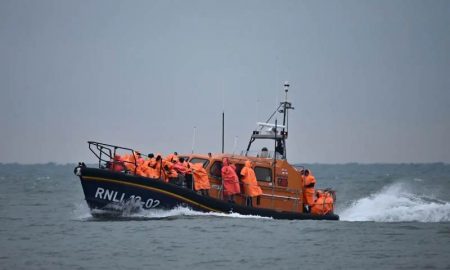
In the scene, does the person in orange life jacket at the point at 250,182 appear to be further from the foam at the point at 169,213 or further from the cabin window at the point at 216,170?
the foam at the point at 169,213

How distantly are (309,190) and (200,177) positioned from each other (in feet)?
12.0

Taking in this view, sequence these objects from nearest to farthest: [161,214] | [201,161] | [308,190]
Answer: [161,214] < [201,161] < [308,190]

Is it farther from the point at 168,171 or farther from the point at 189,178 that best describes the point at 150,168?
the point at 189,178

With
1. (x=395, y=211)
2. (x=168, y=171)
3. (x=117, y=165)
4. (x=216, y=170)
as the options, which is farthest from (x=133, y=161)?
(x=395, y=211)

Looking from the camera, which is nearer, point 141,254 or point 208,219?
point 141,254

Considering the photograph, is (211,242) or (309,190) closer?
(211,242)

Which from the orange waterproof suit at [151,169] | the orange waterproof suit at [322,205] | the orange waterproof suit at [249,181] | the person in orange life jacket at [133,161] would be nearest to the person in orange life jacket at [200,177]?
the orange waterproof suit at [151,169]

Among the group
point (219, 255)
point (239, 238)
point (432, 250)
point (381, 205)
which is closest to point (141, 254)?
point (219, 255)

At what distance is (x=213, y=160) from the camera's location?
22.9 m

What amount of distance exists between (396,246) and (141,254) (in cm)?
581

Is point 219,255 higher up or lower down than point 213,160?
lower down

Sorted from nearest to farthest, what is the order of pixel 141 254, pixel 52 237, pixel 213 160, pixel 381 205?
1. pixel 141 254
2. pixel 52 237
3. pixel 213 160
4. pixel 381 205

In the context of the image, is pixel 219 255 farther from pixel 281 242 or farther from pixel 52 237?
pixel 52 237

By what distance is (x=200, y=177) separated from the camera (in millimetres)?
22094
